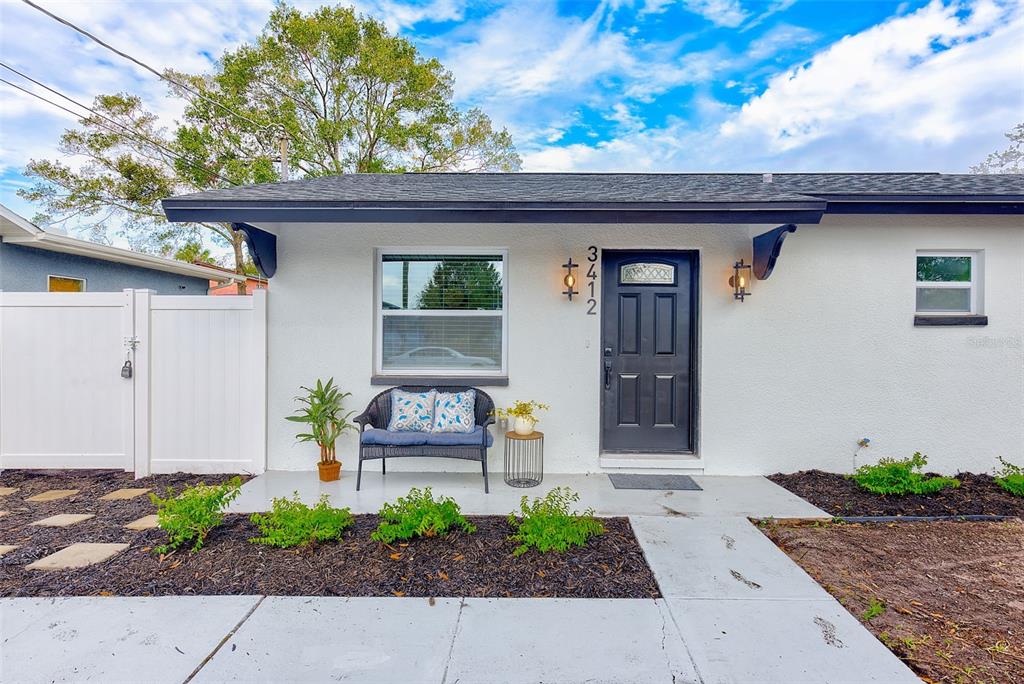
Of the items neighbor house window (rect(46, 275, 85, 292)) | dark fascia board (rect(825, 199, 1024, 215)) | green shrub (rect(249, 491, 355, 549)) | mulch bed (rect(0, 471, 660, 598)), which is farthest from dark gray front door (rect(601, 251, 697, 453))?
neighbor house window (rect(46, 275, 85, 292))

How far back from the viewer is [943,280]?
4434 millimetres

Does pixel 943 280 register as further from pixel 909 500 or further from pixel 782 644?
pixel 782 644

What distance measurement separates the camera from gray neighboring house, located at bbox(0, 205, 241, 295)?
6.47 metres

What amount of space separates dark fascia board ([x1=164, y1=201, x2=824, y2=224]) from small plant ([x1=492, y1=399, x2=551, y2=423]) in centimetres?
169

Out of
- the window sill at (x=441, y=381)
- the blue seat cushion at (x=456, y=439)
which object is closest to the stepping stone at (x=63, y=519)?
the window sill at (x=441, y=381)

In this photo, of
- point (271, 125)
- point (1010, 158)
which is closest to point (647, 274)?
point (271, 125)

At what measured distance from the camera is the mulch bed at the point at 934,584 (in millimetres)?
1889

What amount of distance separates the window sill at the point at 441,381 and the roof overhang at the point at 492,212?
154 centimetres

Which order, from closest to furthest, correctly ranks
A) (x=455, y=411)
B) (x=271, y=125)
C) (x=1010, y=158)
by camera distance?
(x=455, y=411)
(x=1010, y=158)
(x=271, y=125)

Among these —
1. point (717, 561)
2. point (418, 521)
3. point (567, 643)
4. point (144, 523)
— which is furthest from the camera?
point (144, 523)

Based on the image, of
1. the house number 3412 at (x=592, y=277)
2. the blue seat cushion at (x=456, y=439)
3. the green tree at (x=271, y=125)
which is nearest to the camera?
the blue seat cushion at (x=456, y=439)

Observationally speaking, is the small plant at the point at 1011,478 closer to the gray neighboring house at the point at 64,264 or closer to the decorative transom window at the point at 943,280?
the decorative transom window at the point at 943,280

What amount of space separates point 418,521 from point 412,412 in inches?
57.2

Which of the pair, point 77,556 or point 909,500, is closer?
point 77,556
